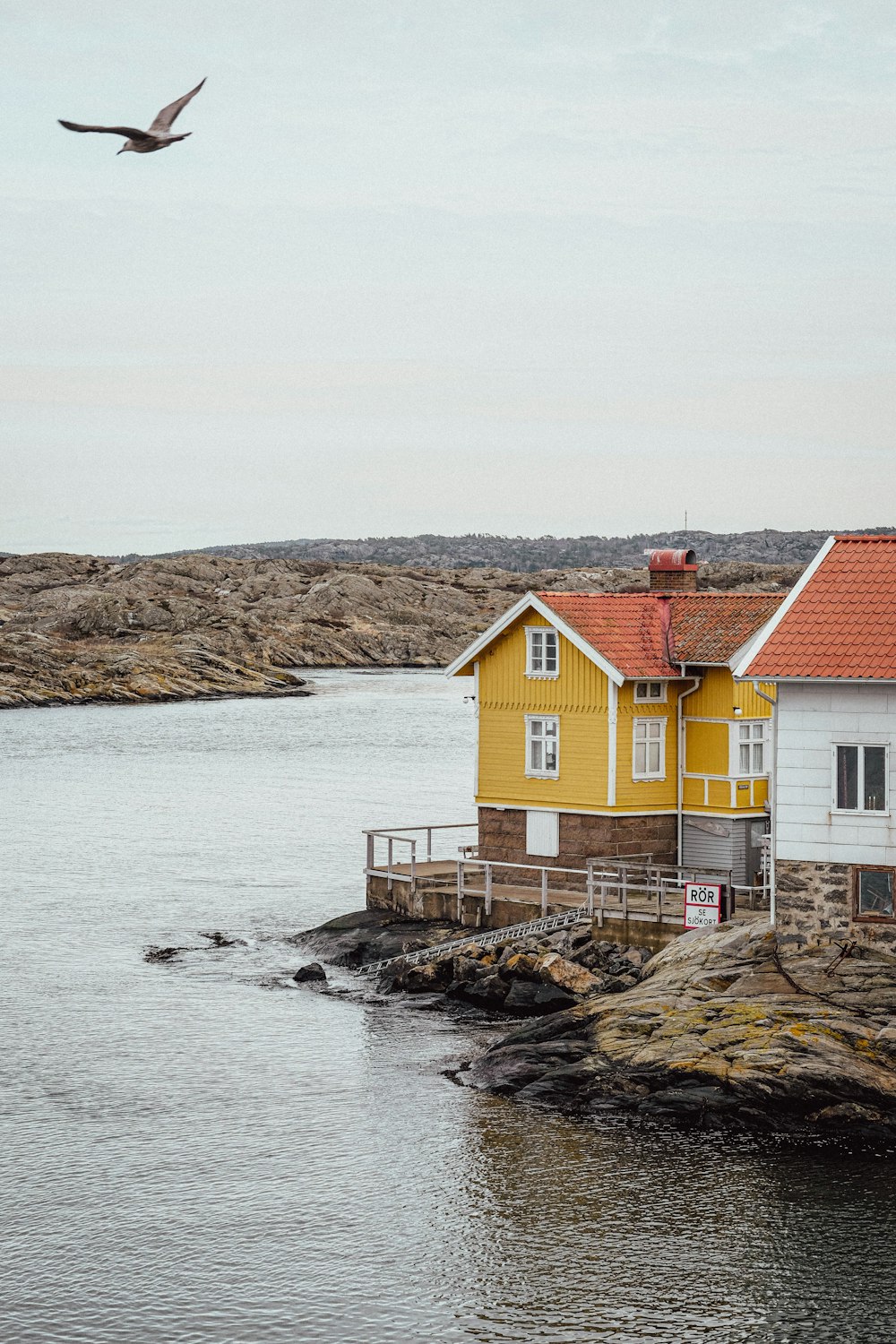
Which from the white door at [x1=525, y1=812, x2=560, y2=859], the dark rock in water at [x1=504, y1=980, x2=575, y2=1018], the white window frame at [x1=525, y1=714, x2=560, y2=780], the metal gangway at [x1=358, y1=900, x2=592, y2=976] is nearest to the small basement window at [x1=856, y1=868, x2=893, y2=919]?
the dark rock in water at [x1=504, y1=980, x2=575, y2=1018]

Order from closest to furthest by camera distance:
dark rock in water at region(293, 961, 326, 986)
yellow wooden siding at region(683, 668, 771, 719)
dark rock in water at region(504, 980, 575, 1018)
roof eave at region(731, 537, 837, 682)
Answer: roof eave at region(731, 537, 837, 682)
dark rock in water at region(504, 980, 575, 1018)
yellow wooden siding at region(683, 668, 771, 719)
dark rock in water at region(293, 961, 326, 986)

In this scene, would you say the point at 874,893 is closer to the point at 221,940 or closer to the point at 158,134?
the point at 158,134

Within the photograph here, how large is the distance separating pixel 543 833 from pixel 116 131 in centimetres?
2332

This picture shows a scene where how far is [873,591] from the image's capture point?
30.1 meters

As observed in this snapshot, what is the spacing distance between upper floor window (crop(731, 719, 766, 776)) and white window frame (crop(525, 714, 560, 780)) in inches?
152

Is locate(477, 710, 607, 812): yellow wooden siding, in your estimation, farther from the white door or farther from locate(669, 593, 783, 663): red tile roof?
locate(669, 593, 783, 663): red tile roof

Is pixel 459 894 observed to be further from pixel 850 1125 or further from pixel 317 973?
pixel 850 1125

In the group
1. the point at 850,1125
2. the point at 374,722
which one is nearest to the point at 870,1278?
the point at 850,1125

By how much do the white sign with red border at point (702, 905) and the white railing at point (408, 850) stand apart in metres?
8.42

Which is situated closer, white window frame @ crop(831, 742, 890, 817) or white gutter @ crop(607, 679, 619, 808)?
white window frame @ crop(831, 742, 890, 817)

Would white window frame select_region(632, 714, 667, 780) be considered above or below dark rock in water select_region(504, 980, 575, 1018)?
above

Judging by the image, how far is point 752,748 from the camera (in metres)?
36.9

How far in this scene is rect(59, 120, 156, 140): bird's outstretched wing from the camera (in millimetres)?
16125

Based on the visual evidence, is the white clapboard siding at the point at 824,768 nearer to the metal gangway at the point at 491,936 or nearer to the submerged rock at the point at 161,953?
the metal gangway at the point at 491,936
